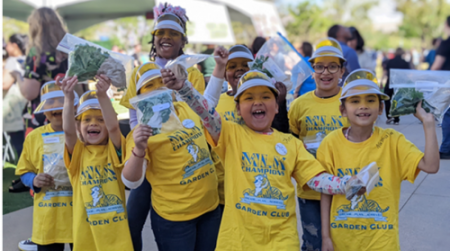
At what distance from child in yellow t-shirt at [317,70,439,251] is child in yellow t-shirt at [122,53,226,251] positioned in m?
0.77

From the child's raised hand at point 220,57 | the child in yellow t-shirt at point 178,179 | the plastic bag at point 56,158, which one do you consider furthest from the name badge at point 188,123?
the plastic bag at point 56,158

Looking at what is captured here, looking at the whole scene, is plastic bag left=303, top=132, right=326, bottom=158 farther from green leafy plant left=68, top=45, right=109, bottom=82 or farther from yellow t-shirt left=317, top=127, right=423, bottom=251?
green leafy plant left=68, top=45, right=109, bottom=82

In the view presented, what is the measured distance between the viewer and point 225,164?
2.45m

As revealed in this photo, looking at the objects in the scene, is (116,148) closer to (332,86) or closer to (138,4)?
(332,86)

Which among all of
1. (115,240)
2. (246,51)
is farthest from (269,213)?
(246,51)

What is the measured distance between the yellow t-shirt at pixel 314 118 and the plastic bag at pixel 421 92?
21.7 inches

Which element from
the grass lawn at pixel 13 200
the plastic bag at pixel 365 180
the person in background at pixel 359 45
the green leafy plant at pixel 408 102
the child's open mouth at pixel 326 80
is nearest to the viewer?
the plastic bag at pixel 365 180

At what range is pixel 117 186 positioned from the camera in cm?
272

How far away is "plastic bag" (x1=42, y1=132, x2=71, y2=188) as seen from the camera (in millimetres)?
2871

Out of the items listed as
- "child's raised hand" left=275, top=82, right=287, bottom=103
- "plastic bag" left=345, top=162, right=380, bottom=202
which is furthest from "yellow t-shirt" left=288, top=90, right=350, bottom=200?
"plastic bag" left=345, top=162, right=380, bottom=202

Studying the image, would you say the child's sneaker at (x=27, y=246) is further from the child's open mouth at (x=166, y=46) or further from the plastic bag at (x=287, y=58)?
the plastic bag at (x=287, y=58)

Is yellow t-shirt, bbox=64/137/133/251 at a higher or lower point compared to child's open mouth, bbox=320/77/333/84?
lower

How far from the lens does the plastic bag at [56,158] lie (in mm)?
2871

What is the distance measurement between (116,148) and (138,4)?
1308 centimetres
